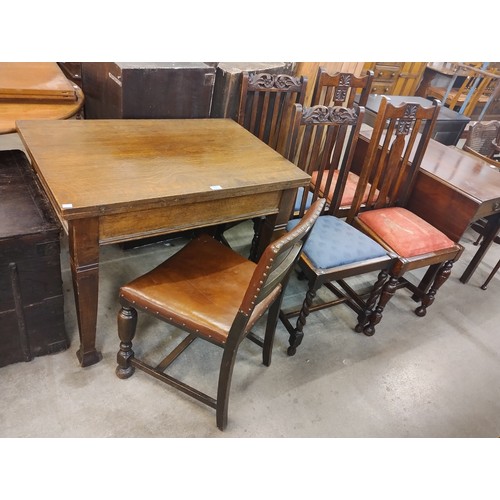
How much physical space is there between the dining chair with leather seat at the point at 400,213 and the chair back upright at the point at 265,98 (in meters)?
0.50

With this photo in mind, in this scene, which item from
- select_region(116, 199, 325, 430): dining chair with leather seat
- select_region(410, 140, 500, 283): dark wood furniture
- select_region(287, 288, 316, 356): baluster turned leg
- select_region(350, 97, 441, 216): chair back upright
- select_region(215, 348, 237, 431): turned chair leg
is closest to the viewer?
select_region(116, 199, 325, 430): dining chair with leather seat

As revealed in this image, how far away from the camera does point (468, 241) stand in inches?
130

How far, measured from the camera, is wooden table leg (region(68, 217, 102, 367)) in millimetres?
1284

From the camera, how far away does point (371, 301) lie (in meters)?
2.12

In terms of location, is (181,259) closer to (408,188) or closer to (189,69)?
→ (189,69)

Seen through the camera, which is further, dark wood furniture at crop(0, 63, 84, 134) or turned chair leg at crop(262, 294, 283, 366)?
dark wood furniture at crop(0, 63, 84, 134)

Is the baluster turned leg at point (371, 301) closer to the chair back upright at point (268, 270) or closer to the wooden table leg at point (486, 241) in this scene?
the chair back upright at point (268, 270)

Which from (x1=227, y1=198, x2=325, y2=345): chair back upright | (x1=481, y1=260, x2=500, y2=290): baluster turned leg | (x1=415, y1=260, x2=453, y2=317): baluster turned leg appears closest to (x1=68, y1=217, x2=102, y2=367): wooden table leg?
(x1=227, y1=198, x2=325, y2=345): chair back upright

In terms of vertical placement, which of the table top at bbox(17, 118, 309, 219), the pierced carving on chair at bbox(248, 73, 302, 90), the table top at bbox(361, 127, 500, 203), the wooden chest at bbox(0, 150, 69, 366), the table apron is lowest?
the wooden chest at bbox(0, 150, 69, 366)

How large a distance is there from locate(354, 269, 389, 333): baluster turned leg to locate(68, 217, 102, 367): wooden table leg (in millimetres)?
1346

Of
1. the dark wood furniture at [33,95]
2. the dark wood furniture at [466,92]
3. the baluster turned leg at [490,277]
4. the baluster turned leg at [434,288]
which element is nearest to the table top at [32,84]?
the dark wood furniture at [33,95]

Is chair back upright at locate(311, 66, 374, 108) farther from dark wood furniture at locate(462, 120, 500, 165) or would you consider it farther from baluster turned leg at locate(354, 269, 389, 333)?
dark wood furniture at locate(462, 120, 500, 165)

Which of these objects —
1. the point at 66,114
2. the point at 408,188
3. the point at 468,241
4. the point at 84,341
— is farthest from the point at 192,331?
the point at 468,241

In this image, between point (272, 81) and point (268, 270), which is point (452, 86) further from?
point (268, 270)
